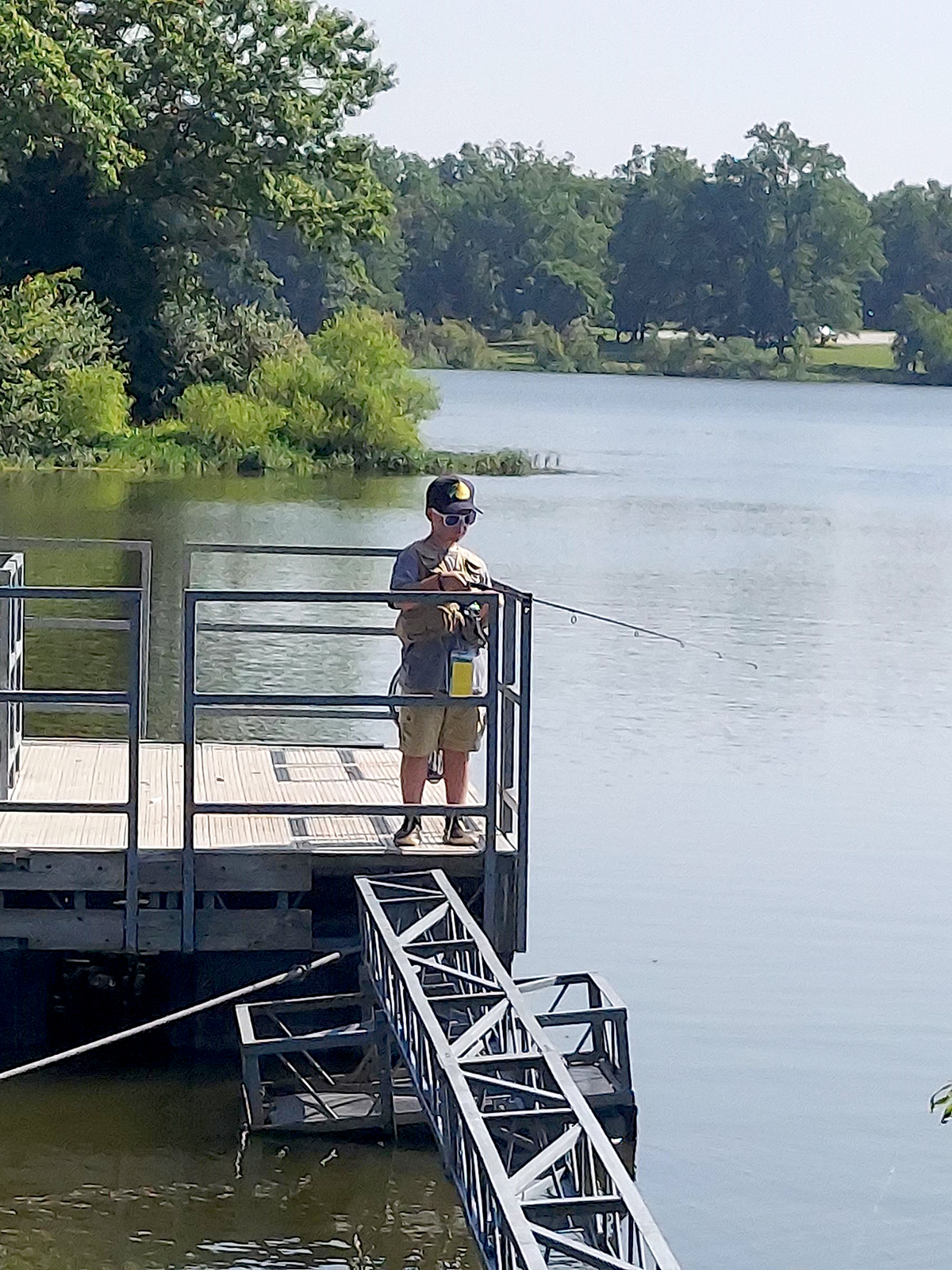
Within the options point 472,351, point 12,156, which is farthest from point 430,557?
point 472,351

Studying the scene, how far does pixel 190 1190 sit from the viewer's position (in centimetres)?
861

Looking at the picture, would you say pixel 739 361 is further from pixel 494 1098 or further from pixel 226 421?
pixel 494 1098

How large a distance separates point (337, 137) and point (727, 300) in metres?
103

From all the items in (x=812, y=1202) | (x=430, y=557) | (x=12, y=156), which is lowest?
(x=812, y=1202)

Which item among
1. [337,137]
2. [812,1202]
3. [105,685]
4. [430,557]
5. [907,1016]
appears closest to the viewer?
[812,1202]

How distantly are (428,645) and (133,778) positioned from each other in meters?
1.36

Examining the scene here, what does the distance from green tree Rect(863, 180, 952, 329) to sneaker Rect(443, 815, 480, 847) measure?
157209 mm

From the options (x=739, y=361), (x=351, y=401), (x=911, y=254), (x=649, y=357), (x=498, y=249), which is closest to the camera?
(x=351, y=401)

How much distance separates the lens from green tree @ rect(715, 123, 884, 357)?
158 m

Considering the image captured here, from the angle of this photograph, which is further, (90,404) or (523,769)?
(90,404)

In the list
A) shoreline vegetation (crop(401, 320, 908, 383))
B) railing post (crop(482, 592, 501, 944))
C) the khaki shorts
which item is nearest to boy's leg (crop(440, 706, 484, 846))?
the khaki shorts

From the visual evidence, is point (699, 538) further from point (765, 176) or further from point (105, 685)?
point (765, 176)

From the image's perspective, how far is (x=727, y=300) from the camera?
15712 cm

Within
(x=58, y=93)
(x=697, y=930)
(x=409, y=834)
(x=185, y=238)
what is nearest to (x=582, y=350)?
(x=185, y=238)
